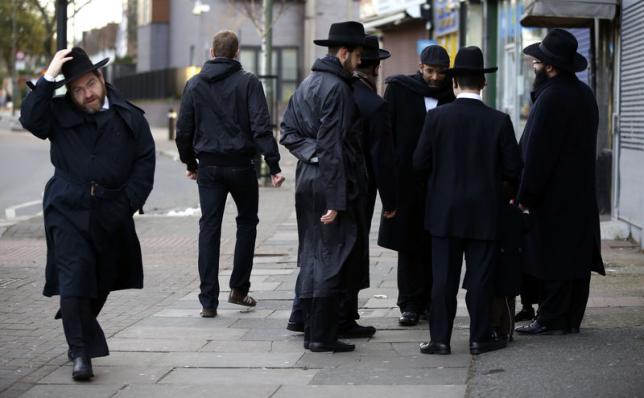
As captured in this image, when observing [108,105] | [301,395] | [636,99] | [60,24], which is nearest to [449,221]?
[301,395]

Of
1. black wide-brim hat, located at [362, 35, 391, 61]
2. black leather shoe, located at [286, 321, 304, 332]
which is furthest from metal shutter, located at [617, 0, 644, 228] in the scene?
black leather shoe, located at [286, 321, 304, 332]

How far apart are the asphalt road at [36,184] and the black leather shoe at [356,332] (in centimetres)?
992

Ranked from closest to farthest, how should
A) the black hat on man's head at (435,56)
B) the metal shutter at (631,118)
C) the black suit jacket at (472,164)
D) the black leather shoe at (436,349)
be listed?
the black suit jacket at (472,164) < the black leather shoe at (436,349) < the black hat on man's head at (435,56) < the metal shutter at (631,118)

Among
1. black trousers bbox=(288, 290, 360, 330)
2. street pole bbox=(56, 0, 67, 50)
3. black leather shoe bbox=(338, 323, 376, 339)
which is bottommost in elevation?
black leather shoe bbox=(338, 323, 376, 339)

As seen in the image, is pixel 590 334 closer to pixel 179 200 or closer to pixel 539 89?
pixel 539 89

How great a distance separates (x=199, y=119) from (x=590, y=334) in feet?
10.2

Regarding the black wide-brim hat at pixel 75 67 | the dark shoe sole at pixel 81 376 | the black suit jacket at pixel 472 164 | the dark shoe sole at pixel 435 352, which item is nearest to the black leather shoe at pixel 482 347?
the dark shoe sole at pixel 435 352

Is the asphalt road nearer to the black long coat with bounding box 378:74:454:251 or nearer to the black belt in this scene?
the black long coat with bounding box 378:74:454:251

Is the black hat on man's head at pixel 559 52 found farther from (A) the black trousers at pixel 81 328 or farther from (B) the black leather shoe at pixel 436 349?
(A) the black trousers at pixel 81 328

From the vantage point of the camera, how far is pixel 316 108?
7797 mm

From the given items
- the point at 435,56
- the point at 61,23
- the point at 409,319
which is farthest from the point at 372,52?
the point at 61,23

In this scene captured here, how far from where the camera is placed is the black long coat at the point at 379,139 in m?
7.98

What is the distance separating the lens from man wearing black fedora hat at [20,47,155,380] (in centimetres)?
705

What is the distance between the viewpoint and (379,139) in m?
8.02
